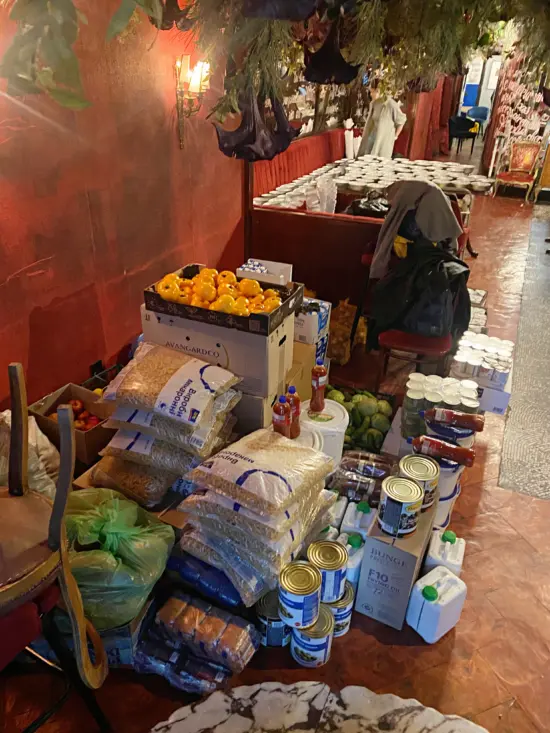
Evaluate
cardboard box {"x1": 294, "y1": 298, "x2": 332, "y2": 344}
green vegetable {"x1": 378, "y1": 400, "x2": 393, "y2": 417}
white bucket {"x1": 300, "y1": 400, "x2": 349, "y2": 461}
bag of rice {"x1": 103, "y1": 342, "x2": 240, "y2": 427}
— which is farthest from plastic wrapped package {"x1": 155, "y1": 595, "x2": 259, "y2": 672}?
cardboard box {"x1": 294, "y1": 298, "x2": 332, "y2": 344}

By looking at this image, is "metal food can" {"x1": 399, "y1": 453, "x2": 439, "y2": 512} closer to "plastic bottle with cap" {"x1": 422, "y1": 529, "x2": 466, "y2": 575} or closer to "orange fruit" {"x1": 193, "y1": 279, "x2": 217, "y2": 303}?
"plastic bottle with cap" {"x1": 422, "y1": 529, "x2": 466, "y2": 575}

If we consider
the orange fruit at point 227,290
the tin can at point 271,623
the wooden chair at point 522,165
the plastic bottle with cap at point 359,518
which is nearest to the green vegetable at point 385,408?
the plastic bottle with cap at point 359,518

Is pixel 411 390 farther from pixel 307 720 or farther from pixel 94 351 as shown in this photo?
pixel 94 351

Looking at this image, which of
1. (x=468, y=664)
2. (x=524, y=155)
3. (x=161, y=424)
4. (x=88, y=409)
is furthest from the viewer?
(x=524, y=155)

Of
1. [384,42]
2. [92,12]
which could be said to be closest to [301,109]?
[92,12]

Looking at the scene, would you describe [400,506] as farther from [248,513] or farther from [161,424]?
[161,424]

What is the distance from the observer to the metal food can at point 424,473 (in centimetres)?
206

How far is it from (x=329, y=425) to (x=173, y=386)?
0.75 metres

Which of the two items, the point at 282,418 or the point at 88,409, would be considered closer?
the point at 282,418

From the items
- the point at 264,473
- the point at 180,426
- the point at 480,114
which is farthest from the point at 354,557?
the point at 480,114

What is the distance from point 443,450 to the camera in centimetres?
224

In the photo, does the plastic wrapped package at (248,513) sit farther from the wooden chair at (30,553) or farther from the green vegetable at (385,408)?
the green vegetable at (385,408)

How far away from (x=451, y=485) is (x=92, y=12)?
2750 millimetres

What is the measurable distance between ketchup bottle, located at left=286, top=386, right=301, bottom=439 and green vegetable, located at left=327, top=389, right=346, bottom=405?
753mm
